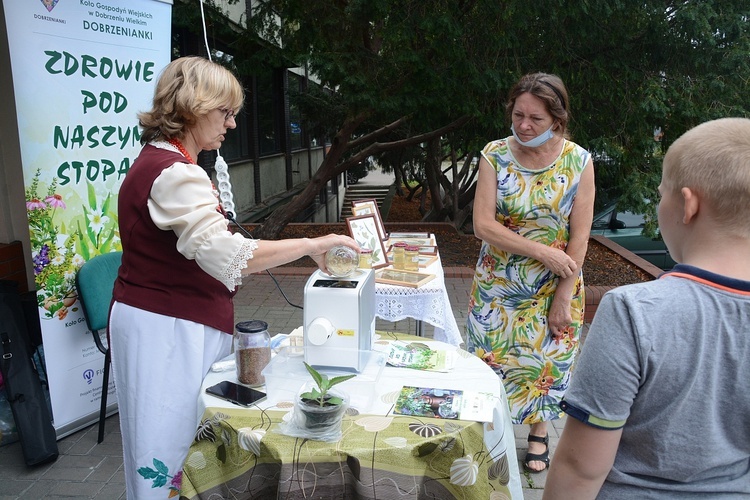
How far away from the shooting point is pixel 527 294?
2.69 m

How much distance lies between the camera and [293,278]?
6.79 metres

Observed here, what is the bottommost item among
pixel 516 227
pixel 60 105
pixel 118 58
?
pixel 516 227

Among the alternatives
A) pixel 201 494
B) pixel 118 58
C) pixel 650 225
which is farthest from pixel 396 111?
pixel 201 494

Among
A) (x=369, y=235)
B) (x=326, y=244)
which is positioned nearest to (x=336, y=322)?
(x=326, y=244)

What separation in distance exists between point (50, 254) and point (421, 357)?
215cm

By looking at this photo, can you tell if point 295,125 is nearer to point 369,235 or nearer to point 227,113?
point 369,235

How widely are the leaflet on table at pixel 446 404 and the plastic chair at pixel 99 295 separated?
2008 mm

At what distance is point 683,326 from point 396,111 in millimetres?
5903

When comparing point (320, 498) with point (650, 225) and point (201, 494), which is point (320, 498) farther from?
point (650, 225)

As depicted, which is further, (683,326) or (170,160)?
(170,160)

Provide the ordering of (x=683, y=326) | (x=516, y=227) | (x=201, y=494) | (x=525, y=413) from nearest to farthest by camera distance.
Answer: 1. (x=683, y=326)
2. (x=201, y=494)
3. (x=516, y=227)
4. (x=525, y=413)

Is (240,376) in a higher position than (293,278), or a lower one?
higher

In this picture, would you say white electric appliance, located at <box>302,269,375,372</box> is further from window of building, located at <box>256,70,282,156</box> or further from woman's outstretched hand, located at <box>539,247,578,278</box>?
window of building, located at <box>256,70,282,156</box>

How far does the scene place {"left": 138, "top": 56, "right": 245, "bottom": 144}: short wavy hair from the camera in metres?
1.82
